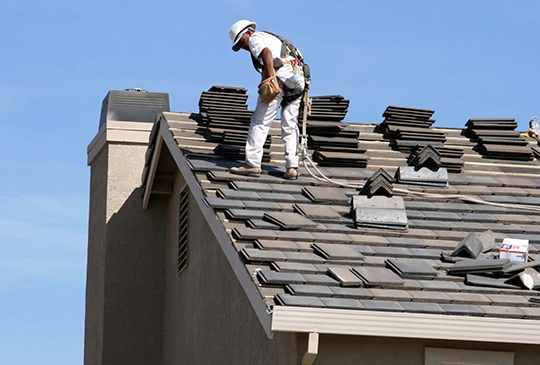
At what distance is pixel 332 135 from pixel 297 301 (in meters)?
4.85

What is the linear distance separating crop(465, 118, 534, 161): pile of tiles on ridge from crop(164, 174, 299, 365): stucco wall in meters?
3.69

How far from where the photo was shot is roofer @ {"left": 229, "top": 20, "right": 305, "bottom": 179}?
433 inches

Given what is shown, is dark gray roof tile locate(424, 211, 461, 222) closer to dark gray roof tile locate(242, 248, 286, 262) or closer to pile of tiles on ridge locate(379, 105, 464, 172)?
pile of tiles on ridge locate(379, 105, 464, 172)

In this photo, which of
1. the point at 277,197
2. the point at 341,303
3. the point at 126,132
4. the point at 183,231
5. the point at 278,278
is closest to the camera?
the point at 341,303

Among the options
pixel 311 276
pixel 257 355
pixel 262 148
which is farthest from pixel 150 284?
pixel 311 276

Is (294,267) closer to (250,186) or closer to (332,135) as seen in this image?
(250,186)

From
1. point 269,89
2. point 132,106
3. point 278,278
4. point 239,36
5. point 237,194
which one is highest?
point 132,106

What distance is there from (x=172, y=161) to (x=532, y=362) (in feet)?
20.5

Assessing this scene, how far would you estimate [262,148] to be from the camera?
11.1 m

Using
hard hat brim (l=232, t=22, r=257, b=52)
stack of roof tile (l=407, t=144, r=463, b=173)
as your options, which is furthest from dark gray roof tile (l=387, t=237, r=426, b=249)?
hard hat brim (l=232, t=22, r=257, b=52)

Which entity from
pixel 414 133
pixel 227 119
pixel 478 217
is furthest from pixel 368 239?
pixel 414 133

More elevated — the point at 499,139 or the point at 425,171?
the point at 499,139

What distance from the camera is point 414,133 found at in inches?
518

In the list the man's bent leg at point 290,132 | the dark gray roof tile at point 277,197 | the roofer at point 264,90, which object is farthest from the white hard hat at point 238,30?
the dark gray roof tile at point 277,197
